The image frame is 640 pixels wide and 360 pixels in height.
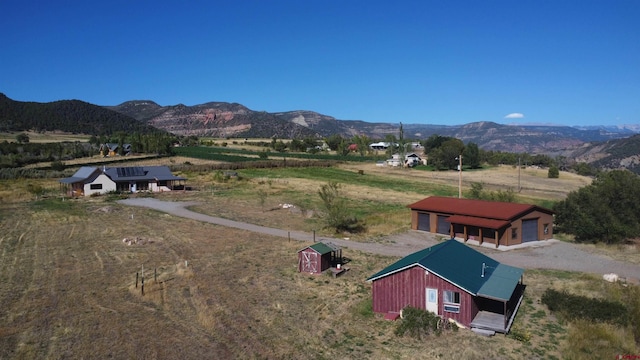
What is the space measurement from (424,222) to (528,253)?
32.2 ft

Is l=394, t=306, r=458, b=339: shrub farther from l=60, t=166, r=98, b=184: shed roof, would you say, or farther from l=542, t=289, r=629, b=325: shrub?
l=60, t=166, r=98, b=184: shed roof

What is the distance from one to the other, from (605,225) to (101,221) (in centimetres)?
4380

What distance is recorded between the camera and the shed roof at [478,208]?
36750 millimetres

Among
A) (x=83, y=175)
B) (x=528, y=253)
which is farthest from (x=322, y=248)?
(x=83, y=175)

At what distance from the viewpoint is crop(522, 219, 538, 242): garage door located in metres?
37.2

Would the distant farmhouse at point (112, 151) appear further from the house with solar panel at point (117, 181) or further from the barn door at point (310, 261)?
the barn door at point (310, 261)

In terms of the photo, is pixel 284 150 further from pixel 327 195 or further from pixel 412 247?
pixel 412 247

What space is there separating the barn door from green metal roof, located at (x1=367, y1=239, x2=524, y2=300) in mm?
6239

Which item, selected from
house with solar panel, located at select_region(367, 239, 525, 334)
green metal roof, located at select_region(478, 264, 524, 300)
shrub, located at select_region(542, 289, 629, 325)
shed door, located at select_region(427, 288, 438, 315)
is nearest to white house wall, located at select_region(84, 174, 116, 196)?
house with solar panel, located at select_region(367, 239, 525, 334)

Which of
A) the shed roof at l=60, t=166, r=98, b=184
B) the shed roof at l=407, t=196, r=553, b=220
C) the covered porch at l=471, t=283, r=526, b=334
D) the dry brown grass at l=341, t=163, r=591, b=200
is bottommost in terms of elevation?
the dry brown grass at l=341, t=163, r=591, b=200

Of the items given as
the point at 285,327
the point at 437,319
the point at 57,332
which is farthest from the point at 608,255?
the point at 57,332

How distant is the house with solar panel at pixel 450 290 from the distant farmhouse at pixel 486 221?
1358 cm

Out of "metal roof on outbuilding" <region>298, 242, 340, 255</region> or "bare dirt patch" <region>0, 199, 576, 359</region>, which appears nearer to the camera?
"bare dirt patch" <region>0, 199, 576, 359</region>

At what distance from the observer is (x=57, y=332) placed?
1911cm
